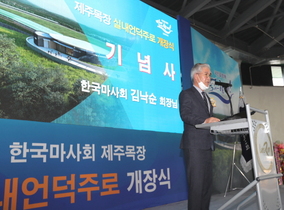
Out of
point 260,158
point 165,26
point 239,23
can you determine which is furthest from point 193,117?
point 239,23

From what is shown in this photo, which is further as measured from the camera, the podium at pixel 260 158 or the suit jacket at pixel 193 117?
the suit jacket at pixel 193 117

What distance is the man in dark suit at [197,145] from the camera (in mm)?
1812

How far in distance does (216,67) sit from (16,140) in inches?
145

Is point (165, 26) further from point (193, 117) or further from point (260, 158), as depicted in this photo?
point (260, 158)

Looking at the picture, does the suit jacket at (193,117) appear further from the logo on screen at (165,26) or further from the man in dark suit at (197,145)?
the logo on screen at (165,26)

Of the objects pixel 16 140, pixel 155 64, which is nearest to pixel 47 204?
pixel 16 140

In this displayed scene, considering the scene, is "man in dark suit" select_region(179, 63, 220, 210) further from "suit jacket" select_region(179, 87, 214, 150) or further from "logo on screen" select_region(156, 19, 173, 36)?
"logo on screen" select_region(156, 19, 173, 36)

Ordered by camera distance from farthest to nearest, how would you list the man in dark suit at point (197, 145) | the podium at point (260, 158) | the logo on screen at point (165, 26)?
the logo on screen at point (165, 26) → the man in dark suit at point (197, 145) → the podium at point (260, 158)

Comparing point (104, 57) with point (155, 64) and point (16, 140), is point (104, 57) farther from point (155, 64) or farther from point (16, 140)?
point (16, 140)

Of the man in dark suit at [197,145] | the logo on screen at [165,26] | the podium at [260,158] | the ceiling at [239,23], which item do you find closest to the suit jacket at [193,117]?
the man in dark suit at [197,145]

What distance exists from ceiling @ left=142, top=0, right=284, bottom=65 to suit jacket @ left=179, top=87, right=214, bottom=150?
4.79 m

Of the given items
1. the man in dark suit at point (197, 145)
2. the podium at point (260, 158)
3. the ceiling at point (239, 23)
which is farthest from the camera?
the ceiling at point (239, 23)

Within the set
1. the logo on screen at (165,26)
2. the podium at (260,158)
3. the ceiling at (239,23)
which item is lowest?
the podium at (260,158)

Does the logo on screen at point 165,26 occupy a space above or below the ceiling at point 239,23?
below
